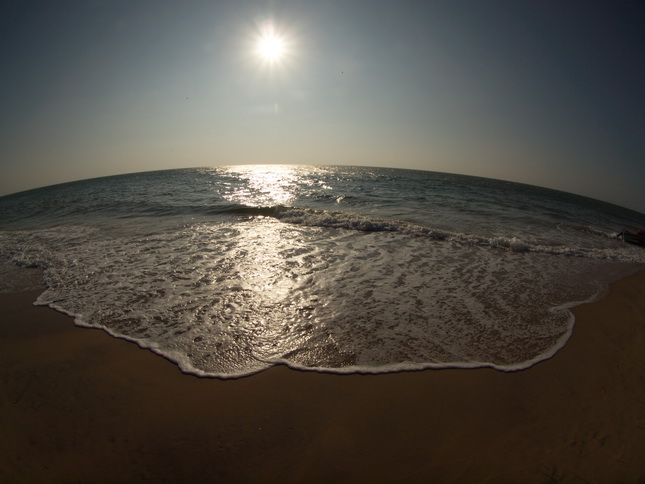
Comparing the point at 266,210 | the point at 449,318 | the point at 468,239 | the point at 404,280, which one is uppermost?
the point at 266,210

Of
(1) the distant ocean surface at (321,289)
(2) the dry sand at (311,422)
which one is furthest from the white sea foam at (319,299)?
(2) the dry sand at (311,422)

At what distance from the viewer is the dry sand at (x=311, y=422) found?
2.04 meters

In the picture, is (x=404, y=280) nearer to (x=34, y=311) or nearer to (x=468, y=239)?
(x=468, y=239)

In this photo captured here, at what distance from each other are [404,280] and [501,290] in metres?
1.78

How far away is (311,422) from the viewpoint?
2.37 metres

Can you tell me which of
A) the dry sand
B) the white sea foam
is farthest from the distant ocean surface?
the dry sand

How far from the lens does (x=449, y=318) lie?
4.02m

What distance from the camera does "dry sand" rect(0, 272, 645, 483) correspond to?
2043 millimetres

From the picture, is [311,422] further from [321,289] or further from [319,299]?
[321,289]

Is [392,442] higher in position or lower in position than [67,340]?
lower

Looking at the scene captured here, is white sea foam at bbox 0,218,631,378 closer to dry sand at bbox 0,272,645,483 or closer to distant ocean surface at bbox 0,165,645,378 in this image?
distant ocean surface at bbox 0,165,645,378

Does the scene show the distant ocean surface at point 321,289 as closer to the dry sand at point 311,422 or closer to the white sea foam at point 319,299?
the white sea foam at point 319,299

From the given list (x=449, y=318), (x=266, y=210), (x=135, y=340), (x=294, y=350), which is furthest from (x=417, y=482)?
(x=266, y=210)

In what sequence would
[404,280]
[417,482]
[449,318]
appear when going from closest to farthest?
[417,482] → [449,318] → [404,280]
